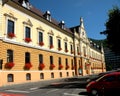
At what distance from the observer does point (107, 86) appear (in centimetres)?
1447

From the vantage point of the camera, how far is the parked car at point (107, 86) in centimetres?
1427

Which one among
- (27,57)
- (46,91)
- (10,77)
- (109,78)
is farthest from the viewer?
(27,57)

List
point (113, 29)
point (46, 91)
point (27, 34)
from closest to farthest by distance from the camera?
point (46, 91) → point (113, 29) → point (27, 34)

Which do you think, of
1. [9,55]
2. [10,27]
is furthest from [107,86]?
[10,27]

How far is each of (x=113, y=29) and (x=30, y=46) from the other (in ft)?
41.7

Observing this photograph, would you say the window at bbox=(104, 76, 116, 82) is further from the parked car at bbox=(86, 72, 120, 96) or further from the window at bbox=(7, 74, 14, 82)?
the window at bbox=(7, 74, 14, 82)

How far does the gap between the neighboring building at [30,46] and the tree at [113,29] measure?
11.6 m

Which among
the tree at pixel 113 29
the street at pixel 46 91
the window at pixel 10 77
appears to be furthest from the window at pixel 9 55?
the tree at pixel 113 29

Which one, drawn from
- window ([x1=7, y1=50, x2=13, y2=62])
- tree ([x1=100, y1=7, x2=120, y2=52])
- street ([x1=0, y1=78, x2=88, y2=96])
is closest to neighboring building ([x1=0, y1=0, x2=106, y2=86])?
window ([x1=7, y1=50, x2=13, y2=62])

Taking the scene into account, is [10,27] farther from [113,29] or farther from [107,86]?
[107,86]

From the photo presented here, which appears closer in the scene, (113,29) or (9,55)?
(113,29)

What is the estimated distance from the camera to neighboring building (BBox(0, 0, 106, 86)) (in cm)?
2689

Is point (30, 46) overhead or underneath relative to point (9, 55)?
overhead

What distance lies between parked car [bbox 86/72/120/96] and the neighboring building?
13.7 meters
